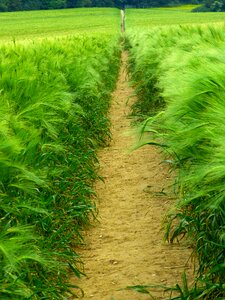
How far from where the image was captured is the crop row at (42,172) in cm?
257

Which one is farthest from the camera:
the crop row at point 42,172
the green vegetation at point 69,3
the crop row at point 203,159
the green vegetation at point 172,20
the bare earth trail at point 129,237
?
the green vegetation at point 69,3

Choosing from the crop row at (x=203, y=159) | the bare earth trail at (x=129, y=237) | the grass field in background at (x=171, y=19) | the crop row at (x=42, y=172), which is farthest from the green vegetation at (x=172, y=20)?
the crop row at (x=203, y=159)

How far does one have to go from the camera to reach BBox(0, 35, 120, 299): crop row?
2574 mm

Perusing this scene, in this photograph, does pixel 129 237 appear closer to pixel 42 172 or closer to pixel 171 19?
pixel 42 172

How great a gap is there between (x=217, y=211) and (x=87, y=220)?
154 centimetres

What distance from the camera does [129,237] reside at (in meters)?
3.93

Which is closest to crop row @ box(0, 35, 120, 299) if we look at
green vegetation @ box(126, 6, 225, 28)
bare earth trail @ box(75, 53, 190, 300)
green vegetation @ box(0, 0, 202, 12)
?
bare earth trail @ box(75, 53, 190, 300)

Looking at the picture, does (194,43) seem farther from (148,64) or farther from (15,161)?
(15,161)

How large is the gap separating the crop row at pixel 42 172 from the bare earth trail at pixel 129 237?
13 cm

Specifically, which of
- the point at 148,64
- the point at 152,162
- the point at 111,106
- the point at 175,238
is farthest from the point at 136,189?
the point at 111,106

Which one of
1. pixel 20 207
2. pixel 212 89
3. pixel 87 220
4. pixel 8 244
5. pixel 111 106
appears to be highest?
pixel 212 89

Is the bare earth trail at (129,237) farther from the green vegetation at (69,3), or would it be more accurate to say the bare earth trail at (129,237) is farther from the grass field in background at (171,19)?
the green vegetation at (69,3)

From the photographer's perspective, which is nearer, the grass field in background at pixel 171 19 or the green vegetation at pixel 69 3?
the grass field in background at pixel 171 19

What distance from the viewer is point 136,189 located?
199 inches
